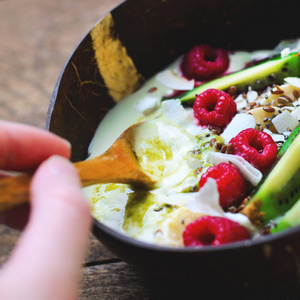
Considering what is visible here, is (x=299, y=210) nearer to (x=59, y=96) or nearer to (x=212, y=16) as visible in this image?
(x=59, y=96)

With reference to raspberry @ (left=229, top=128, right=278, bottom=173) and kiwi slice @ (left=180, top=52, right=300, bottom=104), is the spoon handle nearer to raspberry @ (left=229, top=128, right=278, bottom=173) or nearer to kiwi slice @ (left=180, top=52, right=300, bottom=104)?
raspberry @ (left=229, top=128, right=278, bottom=173)

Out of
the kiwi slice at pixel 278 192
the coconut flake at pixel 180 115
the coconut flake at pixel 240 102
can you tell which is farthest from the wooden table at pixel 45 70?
the coconut flake at pixel 240 102

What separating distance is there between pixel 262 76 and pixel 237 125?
23 centimetres

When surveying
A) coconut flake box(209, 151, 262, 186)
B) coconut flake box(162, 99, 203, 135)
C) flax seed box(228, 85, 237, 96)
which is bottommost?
coconut flake box(209, 151, 262, 186)

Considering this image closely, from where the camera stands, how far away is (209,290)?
2.50ft

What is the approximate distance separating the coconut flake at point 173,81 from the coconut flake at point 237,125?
0.26 meters

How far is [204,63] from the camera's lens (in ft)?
4.37

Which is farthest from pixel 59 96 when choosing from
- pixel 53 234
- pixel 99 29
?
pixel 53 234

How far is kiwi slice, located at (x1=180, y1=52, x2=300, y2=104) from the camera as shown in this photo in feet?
3.93

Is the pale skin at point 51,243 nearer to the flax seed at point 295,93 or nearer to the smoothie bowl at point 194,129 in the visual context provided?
the smoothie bowl at point 194,129

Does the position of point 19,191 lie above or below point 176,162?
above

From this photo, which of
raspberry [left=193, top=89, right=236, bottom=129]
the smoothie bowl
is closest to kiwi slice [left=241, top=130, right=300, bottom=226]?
the smoothie bowl

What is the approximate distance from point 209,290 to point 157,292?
22 cm

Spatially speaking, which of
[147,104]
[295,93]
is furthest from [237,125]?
[147,104]
